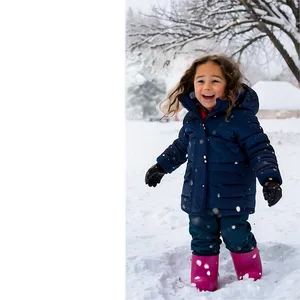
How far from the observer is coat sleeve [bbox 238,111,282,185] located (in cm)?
141

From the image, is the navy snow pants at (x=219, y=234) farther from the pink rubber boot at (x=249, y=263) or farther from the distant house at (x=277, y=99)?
the distant house at (x=277, y=99)

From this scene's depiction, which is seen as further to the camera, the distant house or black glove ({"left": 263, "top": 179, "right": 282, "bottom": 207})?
the distant house

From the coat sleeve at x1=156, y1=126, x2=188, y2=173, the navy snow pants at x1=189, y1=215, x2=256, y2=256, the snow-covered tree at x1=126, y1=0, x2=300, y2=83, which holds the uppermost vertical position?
the snow-covered tree at x1=126, y1=0, x2=300, y2=83

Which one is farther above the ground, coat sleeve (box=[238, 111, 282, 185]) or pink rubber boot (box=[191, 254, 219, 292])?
coat sleeve (box=[238, 111, 282, 185])

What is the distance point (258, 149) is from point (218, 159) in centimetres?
12

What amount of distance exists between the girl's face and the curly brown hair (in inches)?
0.5

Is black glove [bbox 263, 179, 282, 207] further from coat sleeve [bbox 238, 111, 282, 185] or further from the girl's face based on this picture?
the girl's face

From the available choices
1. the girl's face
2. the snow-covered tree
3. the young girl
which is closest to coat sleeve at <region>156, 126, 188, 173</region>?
the young girl

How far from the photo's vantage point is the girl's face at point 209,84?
1.50 metres

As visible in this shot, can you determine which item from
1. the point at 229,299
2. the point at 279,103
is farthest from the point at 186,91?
the point at 229,299

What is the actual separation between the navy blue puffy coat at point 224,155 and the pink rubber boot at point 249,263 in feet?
0.44

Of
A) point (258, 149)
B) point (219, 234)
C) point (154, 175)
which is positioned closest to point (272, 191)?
point (258, 149)
